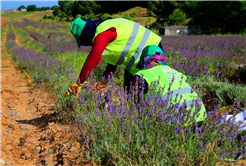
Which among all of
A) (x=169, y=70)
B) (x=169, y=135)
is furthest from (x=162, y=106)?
(x=169, y=70)

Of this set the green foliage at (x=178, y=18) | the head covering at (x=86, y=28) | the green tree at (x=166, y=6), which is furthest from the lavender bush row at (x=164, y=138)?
the green tree at (x=166, y=6)

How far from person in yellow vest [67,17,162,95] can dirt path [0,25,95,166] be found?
0.63 metres

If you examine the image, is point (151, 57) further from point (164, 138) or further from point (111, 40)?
point (164, 138)

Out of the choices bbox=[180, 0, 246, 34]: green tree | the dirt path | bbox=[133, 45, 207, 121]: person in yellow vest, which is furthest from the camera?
bbox=[180, 0, 246, 34]: green tree

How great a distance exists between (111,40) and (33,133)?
5.49 ft

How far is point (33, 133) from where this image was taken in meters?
2.62

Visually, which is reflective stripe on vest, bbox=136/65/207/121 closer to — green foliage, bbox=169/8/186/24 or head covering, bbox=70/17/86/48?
head covering, bbox=70/17/86/48

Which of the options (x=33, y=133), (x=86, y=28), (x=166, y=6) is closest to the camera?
(x=86, y=28)

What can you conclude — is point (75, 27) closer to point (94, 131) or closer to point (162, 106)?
point (94, 131)

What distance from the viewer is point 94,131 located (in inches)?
65.7

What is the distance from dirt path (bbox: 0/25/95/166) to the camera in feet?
6.42

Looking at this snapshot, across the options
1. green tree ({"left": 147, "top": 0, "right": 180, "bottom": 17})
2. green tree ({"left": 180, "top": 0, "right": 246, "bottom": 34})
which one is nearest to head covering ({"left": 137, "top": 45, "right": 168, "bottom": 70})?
green tree ({"left": 180, "top": 0, "right": 246, "bottom": 34})

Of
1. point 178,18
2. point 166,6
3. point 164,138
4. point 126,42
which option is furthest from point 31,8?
point 164,138

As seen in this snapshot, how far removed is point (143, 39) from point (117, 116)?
3.92 feet
